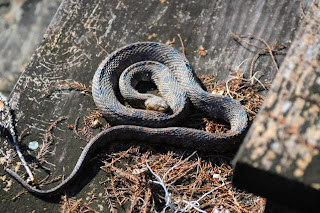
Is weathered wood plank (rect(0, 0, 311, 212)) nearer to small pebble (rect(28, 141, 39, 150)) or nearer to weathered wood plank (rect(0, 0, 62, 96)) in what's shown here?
small pebble (rect(28, 141, 39, 150))

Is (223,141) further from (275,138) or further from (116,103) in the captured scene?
(275,138)

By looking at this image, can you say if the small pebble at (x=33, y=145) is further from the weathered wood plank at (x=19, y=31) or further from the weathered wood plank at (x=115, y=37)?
Answer: the weathered wood plank at (x=19, y=31)

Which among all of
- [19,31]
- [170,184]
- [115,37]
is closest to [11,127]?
[115,37]

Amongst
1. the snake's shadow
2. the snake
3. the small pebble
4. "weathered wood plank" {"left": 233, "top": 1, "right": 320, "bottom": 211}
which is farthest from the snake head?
"weathered wood plank" {"left": 233, "top": 1, "right": 320, "bottom": 211}

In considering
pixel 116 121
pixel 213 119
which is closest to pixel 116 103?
pixel 116 121

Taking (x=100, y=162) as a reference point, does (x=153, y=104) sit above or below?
above

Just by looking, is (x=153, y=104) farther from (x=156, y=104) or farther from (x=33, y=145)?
(x=33, y=145)
